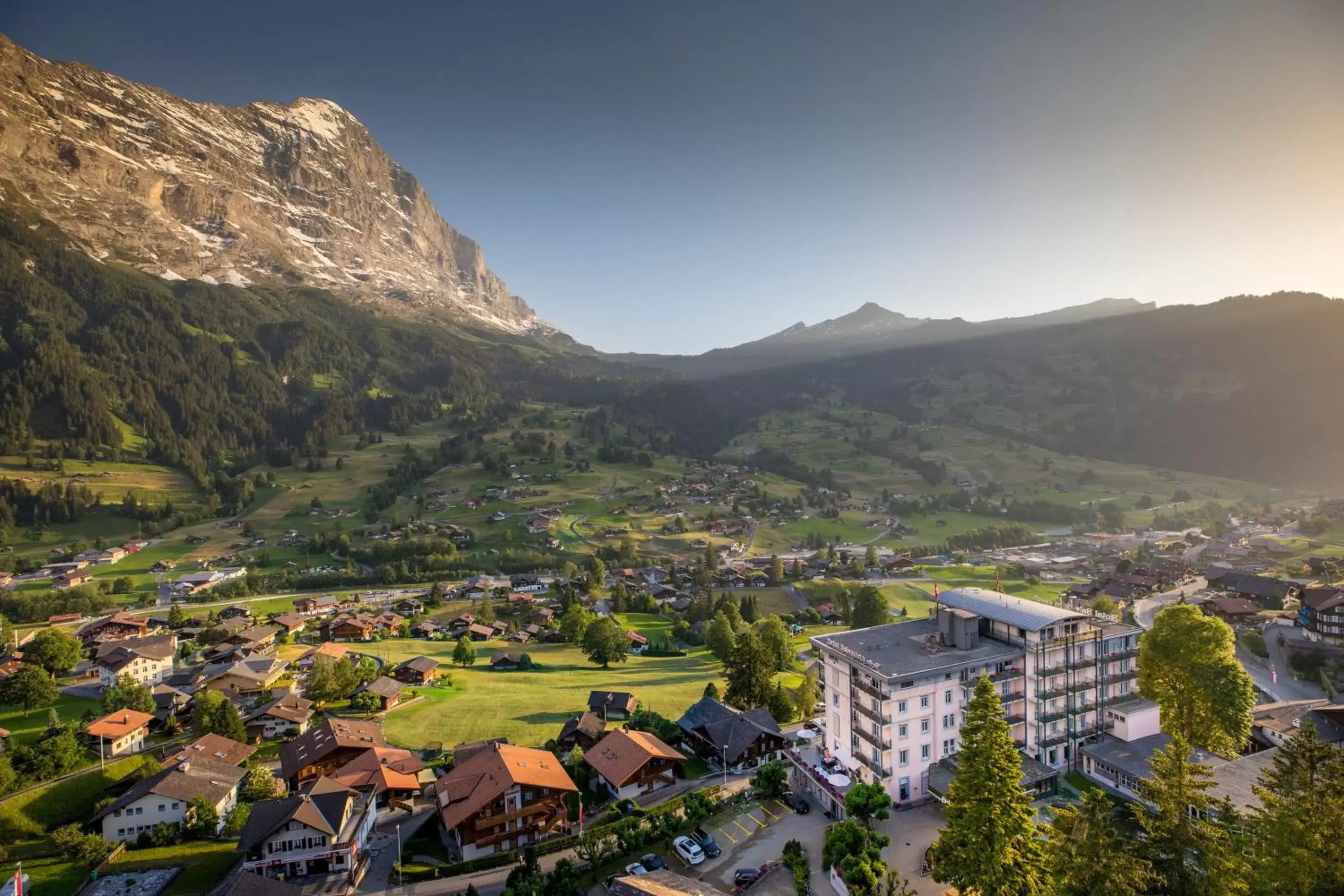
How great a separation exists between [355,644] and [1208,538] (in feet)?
476

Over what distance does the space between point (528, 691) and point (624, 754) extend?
21415 mm

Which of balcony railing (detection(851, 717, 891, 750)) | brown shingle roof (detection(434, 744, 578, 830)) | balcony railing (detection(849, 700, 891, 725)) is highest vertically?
balcony railing (detection(849, 700, 891, 725))

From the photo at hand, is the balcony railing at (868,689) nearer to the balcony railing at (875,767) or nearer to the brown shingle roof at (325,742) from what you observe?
the balcony railing at (875,767)

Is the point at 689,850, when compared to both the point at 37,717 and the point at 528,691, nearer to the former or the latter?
the point at 528,691

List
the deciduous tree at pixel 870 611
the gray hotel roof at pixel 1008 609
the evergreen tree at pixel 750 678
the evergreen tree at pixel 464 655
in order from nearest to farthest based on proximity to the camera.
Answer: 1. the gray hotel roof at pixel 1008 609
2. the evergreen tree at pixel 750 678
3. the evergreen tree at pixel 464 655
4. the deciduous tree at pixel 870 611

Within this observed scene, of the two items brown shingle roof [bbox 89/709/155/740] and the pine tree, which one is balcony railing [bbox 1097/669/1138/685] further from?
brown shingle roof [bbox 89/709/155/740]

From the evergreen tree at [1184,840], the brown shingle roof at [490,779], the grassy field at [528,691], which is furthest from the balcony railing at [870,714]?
the grassy field at [528,691]

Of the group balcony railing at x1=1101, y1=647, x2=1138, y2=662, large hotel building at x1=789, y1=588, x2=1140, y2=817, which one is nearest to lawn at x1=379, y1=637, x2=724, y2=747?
large hotel building at x1=789, y1=588, x2=1140, y2=817

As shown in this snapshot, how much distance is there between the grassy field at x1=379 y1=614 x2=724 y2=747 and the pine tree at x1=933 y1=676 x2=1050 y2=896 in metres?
29.8

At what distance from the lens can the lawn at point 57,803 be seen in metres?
35.0

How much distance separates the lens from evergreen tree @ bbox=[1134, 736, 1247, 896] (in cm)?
2006

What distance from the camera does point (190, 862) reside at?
33156mm

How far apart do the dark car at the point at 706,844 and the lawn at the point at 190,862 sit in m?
22.8

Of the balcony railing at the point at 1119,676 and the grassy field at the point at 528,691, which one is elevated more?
the balcony railing at the point at 1119,676
